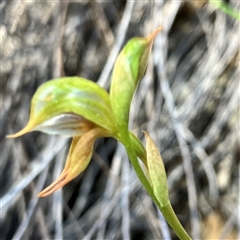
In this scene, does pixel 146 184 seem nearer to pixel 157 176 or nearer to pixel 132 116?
pixel 157 176

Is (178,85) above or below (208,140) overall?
above

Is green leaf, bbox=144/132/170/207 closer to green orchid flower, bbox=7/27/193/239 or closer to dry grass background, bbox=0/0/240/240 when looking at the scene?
green orchid flower, bbox=7/27/193/239

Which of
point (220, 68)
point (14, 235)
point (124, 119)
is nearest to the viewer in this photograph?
point (124, 119)

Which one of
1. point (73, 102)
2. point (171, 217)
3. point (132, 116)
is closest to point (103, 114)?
point (73, 102)

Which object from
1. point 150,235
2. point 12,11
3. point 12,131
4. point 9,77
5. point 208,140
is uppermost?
point 12,11

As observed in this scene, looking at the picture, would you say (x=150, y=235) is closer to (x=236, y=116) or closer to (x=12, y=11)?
(x=236, y=116)

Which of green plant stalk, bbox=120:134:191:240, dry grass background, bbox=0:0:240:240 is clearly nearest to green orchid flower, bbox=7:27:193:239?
green plant stalk, bbox=120:134:191:240

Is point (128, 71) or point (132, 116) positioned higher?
point (128, 71)

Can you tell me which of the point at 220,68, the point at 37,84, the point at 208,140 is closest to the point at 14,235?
the point at 37,84
